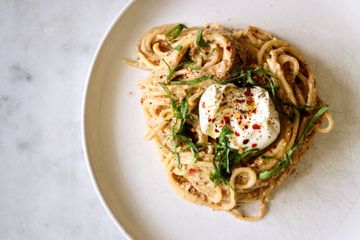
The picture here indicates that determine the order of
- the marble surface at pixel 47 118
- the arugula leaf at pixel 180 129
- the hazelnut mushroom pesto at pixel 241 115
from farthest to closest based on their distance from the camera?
the marble surface at pixel 47 118
the arugula leaf at pixel 180 129
the hazelnut mushroom pesto at pixel 241 115

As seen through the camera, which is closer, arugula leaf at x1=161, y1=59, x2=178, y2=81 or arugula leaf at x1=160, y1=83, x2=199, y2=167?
arugula leaf at x1=160, y1=83, x2=199, y2=167

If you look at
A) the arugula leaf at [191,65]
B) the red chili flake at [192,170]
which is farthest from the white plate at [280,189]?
the arugula leaf at [191,65]

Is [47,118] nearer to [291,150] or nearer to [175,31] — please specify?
[175,31]

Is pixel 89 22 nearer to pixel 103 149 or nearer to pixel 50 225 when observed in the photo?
pixel 103 149

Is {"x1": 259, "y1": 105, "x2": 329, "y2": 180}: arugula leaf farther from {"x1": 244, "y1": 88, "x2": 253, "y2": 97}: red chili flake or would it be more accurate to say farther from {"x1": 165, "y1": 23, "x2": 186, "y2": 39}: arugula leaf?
{"x1": 165, "y1": 23, "x2": 186, "y2": 39}: arugula leaf

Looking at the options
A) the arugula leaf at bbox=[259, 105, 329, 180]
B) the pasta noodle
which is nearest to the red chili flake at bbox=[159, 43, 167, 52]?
the pasta noodle

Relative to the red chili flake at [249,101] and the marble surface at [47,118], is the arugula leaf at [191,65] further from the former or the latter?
the marble surface at [47,118]

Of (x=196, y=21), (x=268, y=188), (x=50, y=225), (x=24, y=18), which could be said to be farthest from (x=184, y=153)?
(x=24, y=18)

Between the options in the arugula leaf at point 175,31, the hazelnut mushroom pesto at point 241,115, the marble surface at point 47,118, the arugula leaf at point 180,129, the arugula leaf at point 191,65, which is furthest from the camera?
the marble surface at point 47,118
